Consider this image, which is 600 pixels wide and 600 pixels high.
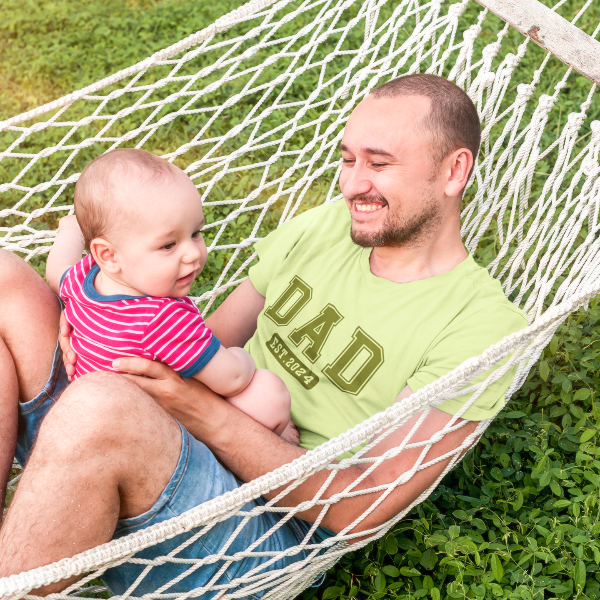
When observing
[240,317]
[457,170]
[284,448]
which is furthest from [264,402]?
[457,170]

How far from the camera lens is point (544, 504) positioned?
66.6 inches

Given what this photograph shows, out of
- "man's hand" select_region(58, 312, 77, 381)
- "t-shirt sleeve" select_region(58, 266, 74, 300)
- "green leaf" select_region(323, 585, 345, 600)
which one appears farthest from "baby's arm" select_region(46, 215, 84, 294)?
"green leaf" select_region(323, 585, 345, 600)

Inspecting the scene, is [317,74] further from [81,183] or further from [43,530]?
[43,530]

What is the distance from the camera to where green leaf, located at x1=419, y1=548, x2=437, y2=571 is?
5.18ft

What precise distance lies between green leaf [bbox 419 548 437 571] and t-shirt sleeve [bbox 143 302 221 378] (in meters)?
0.74

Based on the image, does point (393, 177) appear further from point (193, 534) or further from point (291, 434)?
point (193, 534)

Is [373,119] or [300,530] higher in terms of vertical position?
[373,119]

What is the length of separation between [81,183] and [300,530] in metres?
0.81

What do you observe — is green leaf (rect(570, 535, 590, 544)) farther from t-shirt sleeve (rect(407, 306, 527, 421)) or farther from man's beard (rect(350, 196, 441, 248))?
man's beard (rect(350, 196, 441, 248))

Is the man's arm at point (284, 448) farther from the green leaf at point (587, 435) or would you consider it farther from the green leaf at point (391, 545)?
the green leaf at point (587, 435)

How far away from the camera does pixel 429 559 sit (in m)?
1.59

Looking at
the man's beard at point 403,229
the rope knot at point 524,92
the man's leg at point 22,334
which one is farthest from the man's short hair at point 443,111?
the man's leg at point 22,334

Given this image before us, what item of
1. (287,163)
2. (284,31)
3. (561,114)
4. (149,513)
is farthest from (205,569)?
(284,31)

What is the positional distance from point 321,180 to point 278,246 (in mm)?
1206
